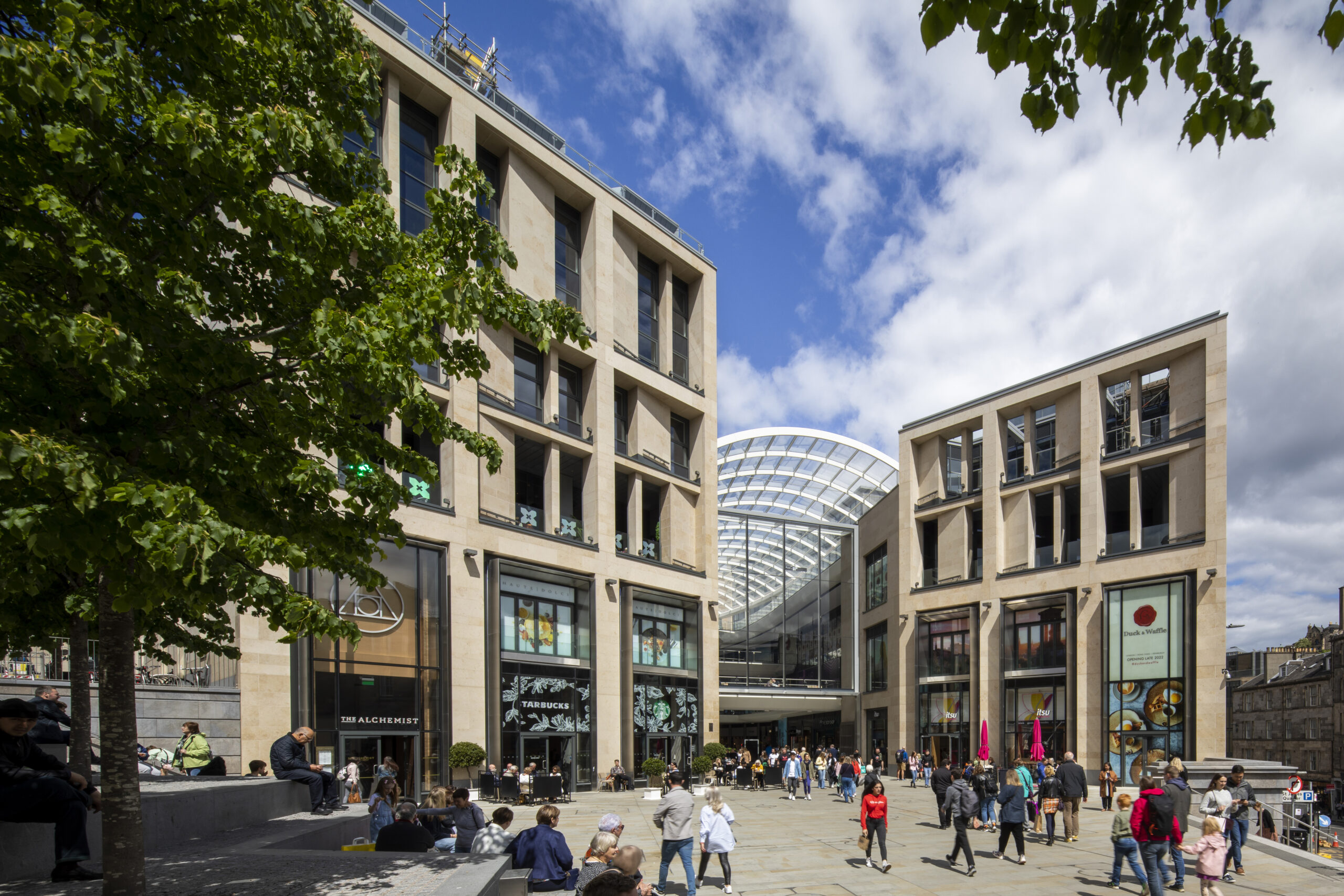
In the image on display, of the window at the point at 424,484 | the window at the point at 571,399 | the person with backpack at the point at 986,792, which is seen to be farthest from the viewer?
the window at the point at 571,399

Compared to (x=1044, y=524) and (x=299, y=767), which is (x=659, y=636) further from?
(x=299, y=767)

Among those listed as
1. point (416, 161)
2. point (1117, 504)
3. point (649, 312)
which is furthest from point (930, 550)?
point (416, 161)

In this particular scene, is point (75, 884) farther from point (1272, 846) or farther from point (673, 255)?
point (673, 255)

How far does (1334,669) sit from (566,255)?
63.1m

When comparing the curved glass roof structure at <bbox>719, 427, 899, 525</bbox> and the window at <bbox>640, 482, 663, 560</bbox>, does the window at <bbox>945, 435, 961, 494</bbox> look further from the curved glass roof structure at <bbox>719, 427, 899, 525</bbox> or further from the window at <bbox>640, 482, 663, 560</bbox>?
the window at <bbox>640, 482, 663, 560</bbox>

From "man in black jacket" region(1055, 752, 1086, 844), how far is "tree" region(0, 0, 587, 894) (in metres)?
14.6

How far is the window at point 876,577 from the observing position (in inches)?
1884

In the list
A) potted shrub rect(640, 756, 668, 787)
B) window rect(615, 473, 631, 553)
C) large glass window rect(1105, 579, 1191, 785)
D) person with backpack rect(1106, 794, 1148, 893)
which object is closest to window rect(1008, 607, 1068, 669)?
large glass window rect(1105, 579, 1191, 785)

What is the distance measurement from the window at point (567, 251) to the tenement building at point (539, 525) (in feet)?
0.33

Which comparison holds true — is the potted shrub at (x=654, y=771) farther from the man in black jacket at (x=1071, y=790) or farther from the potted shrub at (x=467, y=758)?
the man in black jacket at (x=1071, y=790)

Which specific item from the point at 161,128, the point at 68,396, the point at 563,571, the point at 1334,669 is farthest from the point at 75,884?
the point at 1334,669

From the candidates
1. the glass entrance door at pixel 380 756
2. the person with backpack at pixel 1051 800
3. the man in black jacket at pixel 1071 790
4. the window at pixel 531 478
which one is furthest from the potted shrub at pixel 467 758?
the man in black jacket at pixel 1071 790

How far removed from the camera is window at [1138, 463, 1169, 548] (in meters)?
34.2

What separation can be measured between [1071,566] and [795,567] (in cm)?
1990
